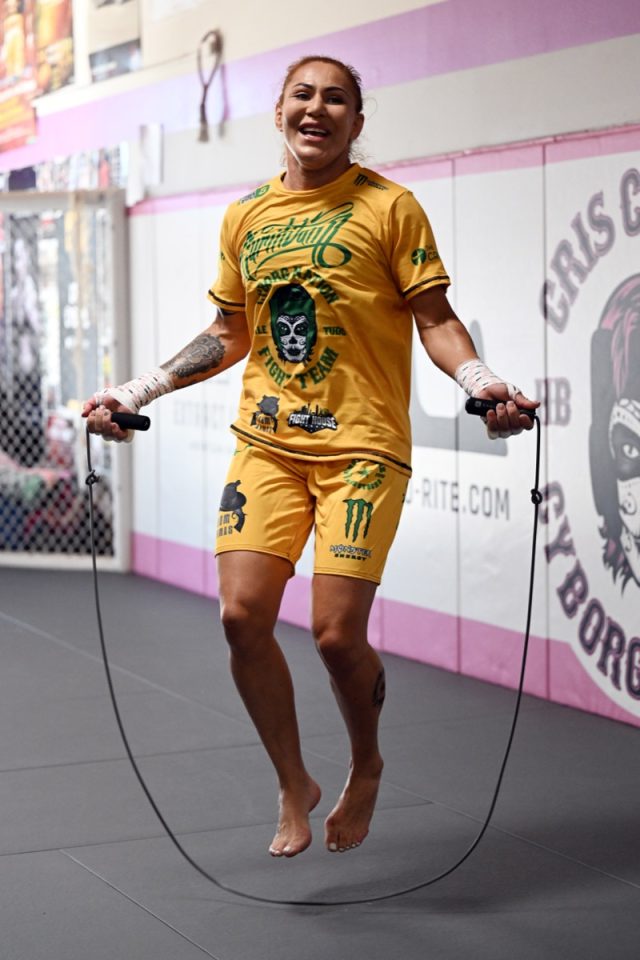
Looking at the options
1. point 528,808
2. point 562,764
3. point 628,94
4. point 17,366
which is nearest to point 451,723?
point 562,764

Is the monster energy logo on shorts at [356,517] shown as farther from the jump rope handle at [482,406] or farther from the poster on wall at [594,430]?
the poster on wall at [594,430]

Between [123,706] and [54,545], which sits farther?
[54,545]

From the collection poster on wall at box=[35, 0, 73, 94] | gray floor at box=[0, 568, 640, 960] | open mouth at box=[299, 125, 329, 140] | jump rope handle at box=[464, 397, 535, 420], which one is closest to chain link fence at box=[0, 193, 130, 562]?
poster on wall at box=[35, 0, 73, 94]

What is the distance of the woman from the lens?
3564mm

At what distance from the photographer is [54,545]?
889cm

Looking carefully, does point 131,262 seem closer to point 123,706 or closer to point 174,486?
point 174,486

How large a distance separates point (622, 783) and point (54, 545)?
16.4 feet

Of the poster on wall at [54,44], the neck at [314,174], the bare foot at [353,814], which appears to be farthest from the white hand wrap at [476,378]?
the poster on wall at [54,44]

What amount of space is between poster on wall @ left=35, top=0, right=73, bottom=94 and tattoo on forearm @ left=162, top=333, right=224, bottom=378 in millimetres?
5626

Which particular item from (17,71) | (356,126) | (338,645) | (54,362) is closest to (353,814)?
(338,645)

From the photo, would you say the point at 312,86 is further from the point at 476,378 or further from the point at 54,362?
the point at 54,362

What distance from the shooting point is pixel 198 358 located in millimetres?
3881

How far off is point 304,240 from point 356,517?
2.17 ft

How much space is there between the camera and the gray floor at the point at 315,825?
11.0ft
